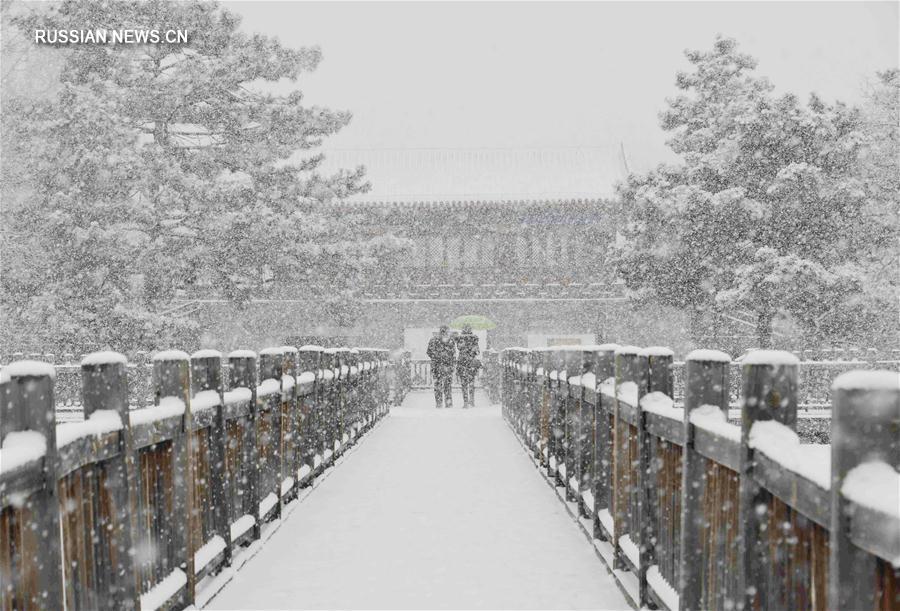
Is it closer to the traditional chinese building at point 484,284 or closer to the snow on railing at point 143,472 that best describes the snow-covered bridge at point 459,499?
the snow on railing at point 143,472

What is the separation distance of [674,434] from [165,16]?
19.0 meters

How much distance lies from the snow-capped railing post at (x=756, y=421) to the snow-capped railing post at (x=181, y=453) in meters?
2.62

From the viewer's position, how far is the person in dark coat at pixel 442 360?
19422 mm

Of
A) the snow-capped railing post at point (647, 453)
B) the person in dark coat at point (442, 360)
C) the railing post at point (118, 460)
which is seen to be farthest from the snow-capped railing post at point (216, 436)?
the person in dark coat at point (442, 360)

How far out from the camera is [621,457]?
200 inches

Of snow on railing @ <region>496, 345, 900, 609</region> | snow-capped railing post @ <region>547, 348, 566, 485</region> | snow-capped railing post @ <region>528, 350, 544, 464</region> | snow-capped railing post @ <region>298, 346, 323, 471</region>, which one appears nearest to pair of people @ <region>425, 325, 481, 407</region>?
snow-capped railing post @ <region>528, 350, 544, 464</region>

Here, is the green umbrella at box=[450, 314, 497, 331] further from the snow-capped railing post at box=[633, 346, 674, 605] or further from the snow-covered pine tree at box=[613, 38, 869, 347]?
the snow-capped railing post at box=[633, 346, 674, 605]

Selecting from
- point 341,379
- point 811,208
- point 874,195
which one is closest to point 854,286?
point 811,208

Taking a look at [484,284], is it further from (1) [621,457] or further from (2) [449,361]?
(1) [621,457]

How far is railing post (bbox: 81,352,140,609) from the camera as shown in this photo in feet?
11.2

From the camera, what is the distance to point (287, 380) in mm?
7332

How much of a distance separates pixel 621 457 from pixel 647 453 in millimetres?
664

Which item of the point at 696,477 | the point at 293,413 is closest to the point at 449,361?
the point at 293,413

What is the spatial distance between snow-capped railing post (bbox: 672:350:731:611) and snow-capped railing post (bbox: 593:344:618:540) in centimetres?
209
